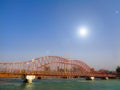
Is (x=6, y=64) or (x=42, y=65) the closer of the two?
(x=6, y=64)

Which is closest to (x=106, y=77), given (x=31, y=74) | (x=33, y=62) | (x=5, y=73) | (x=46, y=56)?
(x=46, y=56)

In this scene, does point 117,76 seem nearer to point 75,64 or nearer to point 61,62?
point 75,64

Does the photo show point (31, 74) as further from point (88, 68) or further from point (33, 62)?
point (88, 68)

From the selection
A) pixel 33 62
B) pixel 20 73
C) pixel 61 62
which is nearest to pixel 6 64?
pixel 33 62

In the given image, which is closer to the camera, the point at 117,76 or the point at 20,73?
the point at 20,73

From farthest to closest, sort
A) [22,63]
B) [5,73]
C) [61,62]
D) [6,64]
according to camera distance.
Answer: [61,62], [22,63], [6,64], [5,73]

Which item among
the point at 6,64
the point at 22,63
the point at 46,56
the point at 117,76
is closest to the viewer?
the point at 6,64

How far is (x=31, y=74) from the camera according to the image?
79.9 metres

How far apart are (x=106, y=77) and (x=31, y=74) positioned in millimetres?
90292

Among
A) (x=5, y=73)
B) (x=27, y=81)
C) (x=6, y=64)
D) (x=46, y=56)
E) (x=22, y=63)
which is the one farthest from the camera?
(x=46, y=56)

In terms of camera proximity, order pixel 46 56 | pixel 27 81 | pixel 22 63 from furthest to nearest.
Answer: pixel 46 56 → pixel 22 63 → pixel 27 81

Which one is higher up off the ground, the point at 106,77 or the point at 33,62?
the point at 33,62

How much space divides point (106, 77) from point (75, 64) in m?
31.6

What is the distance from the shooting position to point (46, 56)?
123 metres
